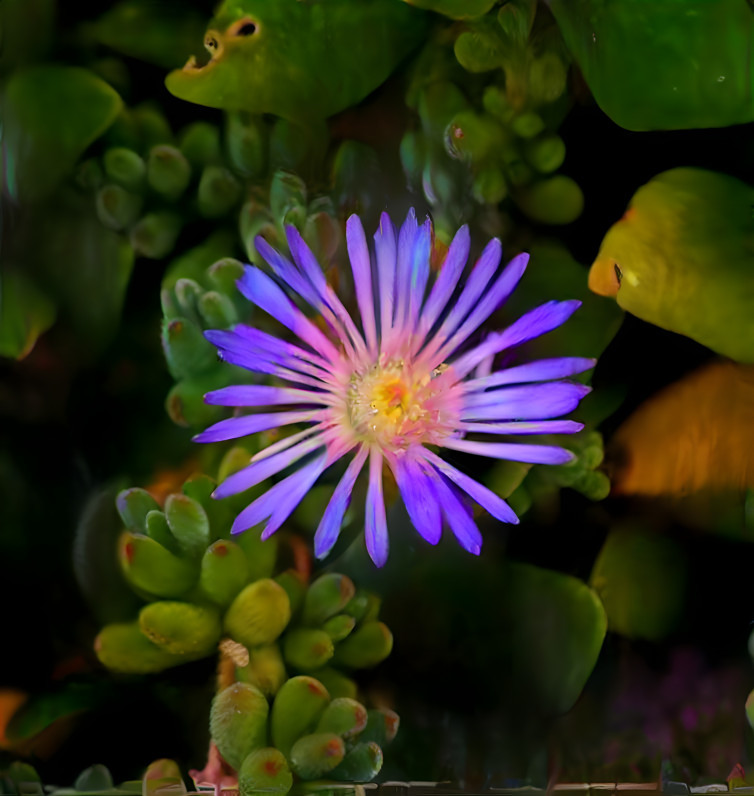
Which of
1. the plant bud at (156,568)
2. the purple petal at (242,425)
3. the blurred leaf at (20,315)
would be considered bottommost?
the plant bud at (156,568)

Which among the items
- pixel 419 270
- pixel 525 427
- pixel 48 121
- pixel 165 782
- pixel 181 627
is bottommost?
pixel 165 782

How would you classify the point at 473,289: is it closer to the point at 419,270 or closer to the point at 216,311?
the point at 419,270

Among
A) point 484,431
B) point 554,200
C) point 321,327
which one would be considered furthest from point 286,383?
point 554,200

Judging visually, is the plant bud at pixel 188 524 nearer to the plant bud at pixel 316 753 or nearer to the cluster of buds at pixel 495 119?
the plant bud at pixel 316 753

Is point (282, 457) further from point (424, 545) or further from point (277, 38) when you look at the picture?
point (277, 38)

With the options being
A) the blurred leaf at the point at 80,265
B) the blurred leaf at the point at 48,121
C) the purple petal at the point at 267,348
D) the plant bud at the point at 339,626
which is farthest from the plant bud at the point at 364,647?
the blurred leaf at the point at 48,121

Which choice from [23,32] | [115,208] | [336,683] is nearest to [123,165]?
[115,208]
